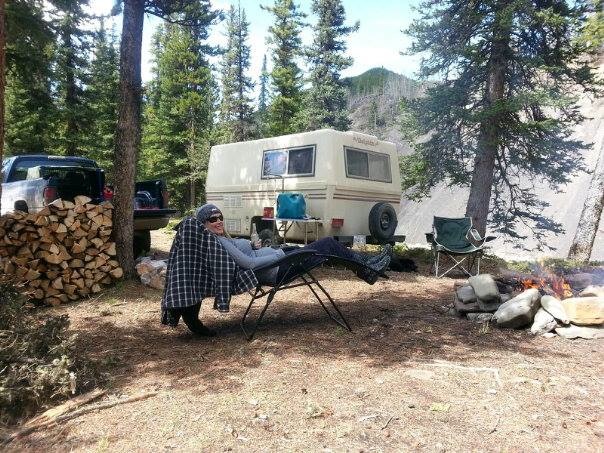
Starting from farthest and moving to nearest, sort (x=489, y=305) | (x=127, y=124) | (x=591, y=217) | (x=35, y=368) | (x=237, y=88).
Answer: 1. (x=237, y=88)
2. (x=591, y=217)
3. (x=127, y=124)
4. (x=489, y=305)
5. (x=35, y=368)

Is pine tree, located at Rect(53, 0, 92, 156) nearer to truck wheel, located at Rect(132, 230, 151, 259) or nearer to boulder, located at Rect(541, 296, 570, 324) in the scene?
truck wheel, located at Rect(132, 230, 151, 259)

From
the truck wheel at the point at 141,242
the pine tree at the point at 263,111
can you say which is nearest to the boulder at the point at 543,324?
the truck wheel at the point at 141,242

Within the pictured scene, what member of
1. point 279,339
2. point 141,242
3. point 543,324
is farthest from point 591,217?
point 141,242

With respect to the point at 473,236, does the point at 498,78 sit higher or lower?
higher

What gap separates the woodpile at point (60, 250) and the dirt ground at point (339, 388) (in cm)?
96

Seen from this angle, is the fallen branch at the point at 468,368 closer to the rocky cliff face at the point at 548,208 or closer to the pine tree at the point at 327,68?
the rocky cliff face at the point at 548,208

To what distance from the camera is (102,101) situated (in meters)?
18.1

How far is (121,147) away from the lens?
5.96 metres

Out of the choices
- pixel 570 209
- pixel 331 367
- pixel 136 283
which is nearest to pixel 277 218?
pixel 136 283

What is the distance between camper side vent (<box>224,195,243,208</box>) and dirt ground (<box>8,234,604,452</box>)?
496 cm

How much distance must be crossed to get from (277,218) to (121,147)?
2932mm

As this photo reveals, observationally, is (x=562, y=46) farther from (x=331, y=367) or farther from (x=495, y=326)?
(x=331, y=367)

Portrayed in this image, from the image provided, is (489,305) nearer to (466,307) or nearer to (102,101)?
(466,307)

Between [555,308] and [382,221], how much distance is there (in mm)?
4261
